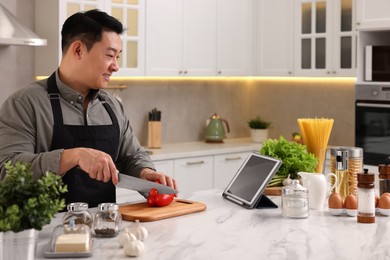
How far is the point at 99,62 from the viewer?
10.2ft

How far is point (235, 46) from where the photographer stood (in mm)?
6262

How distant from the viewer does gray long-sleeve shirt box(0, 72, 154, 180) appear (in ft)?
9.21

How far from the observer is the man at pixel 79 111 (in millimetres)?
3033

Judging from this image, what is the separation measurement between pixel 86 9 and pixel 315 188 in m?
2.81

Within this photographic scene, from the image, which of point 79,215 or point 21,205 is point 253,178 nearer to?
point 79,215

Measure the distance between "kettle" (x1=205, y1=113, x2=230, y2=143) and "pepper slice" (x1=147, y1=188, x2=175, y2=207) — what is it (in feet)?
10.9

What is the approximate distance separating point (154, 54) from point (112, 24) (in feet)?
8.00

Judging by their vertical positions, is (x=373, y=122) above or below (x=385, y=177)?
above

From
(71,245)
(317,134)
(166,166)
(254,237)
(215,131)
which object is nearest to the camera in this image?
(71,245)

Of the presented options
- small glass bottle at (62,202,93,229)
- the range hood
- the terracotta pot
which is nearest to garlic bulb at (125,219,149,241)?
small glass bottle at (62,202,93,229)

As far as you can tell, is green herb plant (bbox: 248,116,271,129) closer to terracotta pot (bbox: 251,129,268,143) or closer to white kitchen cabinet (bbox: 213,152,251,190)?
terracotta pot (bbox: 251,129,268,143)

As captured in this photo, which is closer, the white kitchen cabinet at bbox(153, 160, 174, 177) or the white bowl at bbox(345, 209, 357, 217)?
the white bowl at bbox(345, 209, 357, 217)

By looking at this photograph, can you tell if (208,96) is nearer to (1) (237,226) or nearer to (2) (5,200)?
(1) (237,226)

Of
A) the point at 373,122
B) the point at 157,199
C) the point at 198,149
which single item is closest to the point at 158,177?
the point at 157,199
